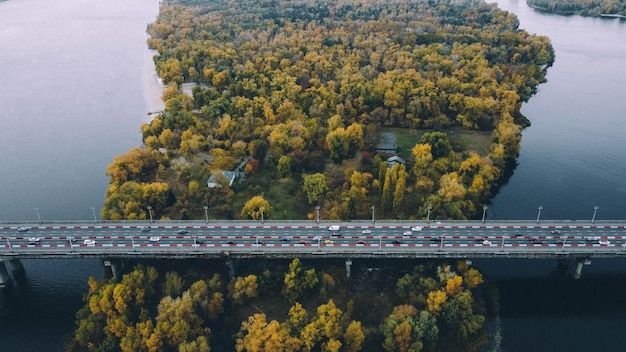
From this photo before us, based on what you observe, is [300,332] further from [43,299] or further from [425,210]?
[43,299]

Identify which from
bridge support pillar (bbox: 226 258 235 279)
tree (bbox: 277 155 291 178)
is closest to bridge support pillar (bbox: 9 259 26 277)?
bridge support pillar (bbox: 226 258 235 279)

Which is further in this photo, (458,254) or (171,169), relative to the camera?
(171,169)

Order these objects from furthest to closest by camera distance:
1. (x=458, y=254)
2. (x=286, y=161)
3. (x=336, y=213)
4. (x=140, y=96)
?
(x=140, y=96) → (x=286, y=161) → (x=336, y=213) → (x=458, y=254)

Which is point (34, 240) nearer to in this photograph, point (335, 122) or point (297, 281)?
point (297, 281)

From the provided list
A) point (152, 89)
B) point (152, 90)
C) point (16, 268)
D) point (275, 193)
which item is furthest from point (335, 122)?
point (16, 268)

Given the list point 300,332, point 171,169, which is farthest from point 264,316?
point 171,169

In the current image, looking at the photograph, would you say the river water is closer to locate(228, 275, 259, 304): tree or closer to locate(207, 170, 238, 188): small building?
locate(207, 170, 238, 188): small building
